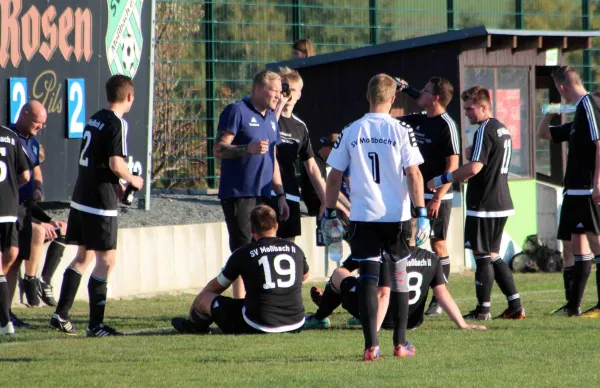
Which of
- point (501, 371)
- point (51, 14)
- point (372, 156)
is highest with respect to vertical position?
point (51, 14)

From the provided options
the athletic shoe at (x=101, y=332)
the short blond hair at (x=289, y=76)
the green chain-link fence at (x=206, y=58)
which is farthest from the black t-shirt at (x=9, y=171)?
the green chain-link fence at (x=206, y=58)

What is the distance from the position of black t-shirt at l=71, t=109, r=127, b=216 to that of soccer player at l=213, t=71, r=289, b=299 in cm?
107

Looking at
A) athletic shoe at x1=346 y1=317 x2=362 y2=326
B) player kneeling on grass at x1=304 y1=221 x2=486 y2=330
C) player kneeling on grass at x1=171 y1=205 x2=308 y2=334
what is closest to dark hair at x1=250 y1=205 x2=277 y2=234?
player kneeling on grass at x1=171 y1=205 x2=308 y2=334

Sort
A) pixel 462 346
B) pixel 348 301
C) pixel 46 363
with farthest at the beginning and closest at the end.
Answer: pixel 348 301 < pixel 462 346 < pixel 46 363

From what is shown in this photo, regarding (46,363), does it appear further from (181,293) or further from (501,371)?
(181,293)

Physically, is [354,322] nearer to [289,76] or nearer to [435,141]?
[435,141]

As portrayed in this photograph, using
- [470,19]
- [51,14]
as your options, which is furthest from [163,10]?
[470,19]

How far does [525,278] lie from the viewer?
15.5 metres

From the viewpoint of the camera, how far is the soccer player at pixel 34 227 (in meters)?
10.9

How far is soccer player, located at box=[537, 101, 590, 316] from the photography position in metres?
10.8

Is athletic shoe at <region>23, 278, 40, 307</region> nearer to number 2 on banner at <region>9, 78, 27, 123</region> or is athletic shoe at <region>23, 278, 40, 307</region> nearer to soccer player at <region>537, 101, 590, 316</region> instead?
number 2 on banner at <region>9, 78, 27, 123</region>

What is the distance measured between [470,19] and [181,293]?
8.92m

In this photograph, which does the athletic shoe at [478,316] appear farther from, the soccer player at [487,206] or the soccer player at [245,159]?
the soccer player at [245,159]

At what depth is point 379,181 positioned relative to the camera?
8.10 meters
